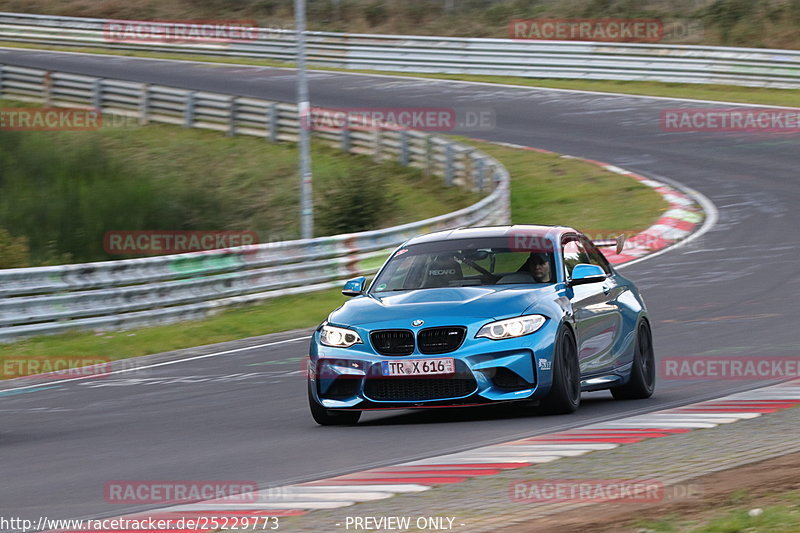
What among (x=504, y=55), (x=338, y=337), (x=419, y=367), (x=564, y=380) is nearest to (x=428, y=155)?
(x=504, y=55)

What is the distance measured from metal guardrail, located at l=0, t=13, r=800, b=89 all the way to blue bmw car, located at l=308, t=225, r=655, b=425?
28763 millimetres

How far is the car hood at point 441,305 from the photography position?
29.9ft

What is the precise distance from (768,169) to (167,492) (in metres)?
23.8

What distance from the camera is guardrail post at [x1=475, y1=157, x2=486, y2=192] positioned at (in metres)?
27.6

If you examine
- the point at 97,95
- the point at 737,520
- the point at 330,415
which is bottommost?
the point at 97,95

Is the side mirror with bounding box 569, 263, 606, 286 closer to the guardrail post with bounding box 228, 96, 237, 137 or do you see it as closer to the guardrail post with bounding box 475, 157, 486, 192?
the guardrail post with bounding box 475, 157, 486, 192

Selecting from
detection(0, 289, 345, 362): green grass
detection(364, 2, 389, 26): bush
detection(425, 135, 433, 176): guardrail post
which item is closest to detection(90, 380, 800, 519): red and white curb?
detection(0, 289, 345, 362): green grass

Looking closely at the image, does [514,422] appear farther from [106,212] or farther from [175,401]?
[106,212]

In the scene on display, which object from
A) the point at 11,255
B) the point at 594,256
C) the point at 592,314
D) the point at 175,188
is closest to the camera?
the point at 592,314

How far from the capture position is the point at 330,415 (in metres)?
9.54

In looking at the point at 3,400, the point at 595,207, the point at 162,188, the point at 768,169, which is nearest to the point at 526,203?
the point at 595,207

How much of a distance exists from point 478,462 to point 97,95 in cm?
3348

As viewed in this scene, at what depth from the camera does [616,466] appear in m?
7.09

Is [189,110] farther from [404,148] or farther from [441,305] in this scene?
[441,305]
